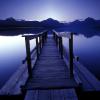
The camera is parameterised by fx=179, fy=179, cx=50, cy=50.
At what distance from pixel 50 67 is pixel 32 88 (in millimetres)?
2192

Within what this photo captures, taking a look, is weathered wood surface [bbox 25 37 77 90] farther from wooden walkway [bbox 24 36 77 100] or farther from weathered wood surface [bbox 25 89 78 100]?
weathered wood surface [bbox 25 89 78 100]

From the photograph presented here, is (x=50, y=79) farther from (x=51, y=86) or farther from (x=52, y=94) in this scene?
(x=52, y=94)

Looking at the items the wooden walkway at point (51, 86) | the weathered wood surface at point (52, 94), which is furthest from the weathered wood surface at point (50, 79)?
the weathered wood surface at point (52, 94)

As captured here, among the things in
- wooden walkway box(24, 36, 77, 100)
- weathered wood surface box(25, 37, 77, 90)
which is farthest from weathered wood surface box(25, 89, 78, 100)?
weathered wood surface box(25, 37, 77, 90)

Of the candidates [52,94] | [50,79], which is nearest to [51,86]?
[52,94]

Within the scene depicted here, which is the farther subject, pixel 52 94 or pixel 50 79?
pixel 50 79

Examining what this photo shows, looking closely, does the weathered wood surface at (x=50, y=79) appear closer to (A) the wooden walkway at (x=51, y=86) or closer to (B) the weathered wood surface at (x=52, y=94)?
(A) the wooden walkway at (x=51, y=86)

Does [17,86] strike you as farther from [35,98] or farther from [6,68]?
[6,68]

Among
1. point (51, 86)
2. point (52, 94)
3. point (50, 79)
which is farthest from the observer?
point (50, 79)

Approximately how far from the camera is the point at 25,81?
15.9 feet

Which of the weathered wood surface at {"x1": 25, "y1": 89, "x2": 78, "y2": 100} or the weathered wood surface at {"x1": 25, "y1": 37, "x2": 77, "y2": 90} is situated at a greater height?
the weathered wood surface at {"x1": 25, "y1": 37, "x2": 77, "y2": 90}

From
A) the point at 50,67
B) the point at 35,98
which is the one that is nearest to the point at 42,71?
the point at 50,67

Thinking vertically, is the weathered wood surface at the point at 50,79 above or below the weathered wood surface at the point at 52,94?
above

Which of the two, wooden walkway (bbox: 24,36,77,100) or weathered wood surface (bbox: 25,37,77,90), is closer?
wooden walkway (bbox: 24,36,77,100)
